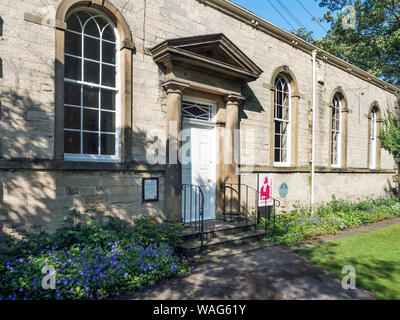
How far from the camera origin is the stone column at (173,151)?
19.3 feet

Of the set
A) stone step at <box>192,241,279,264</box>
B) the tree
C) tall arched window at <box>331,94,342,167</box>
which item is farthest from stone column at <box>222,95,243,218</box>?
the tree

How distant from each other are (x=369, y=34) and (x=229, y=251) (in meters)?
15.6

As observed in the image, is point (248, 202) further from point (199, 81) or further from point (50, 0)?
point (50, 0)

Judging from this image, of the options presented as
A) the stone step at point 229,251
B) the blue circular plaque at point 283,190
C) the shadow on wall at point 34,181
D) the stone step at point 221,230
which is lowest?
the stone step at point 229,251

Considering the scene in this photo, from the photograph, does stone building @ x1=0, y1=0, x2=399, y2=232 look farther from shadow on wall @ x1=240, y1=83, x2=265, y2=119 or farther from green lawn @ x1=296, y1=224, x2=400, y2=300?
green lawn @ x1=296, y1=224, x2=400, y2=300

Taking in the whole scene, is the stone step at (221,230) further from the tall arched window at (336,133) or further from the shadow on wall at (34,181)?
the tall arched window at (336,133)

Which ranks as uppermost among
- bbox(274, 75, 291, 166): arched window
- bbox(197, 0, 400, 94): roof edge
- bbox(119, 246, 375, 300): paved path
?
bbox(197, 0, 400, 94): roof edge

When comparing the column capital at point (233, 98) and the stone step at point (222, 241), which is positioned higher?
the column capital at point (233, 98)

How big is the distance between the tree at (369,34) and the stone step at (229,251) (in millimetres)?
13069

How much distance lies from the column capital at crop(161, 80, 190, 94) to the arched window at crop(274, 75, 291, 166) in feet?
12.6

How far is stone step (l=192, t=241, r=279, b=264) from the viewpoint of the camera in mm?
5098

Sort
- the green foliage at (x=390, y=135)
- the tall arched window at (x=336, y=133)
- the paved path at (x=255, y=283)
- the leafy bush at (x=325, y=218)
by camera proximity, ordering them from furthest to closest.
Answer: the green foliage at (x=390, y=135) → the tall arched window at (x=336, y=133) → the leafy bush at (x=325, y=218) → the paved path at (x=255, y=283)

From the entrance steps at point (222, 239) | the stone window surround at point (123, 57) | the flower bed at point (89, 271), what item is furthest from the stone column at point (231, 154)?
the flower bed at point (89, 271)

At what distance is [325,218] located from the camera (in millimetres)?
8289
